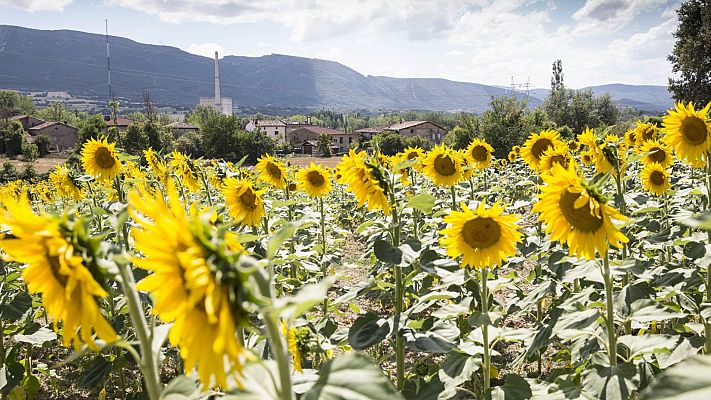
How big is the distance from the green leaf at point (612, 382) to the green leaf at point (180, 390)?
5.75 ft

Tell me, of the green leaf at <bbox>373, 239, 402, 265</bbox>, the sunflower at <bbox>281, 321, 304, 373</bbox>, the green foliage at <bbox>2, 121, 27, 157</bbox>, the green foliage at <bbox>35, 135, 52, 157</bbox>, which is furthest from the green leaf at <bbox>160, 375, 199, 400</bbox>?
the green foliage at <bbox>35, 135, 52, 157</bbox>

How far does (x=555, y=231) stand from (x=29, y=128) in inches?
4335

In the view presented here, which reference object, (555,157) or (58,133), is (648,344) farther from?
(58,133)

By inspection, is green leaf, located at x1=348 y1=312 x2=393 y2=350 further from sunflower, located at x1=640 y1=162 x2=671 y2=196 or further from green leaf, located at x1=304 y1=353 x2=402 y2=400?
sunflower, located at x1=640 y1=162 x2=671 y2=196

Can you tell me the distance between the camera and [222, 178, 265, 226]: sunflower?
402cm

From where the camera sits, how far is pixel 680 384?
687mm

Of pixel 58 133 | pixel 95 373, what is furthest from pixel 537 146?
pixel 58 133

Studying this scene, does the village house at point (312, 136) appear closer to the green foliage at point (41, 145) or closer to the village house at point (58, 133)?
the village house at point (58, 133)

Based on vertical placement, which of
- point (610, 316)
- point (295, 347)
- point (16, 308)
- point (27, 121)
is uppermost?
point (27, 121)

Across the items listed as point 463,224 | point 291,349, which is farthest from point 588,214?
point 291,349

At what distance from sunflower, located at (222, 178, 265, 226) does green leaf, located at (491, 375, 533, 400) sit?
221cm

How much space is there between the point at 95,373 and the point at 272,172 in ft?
9.77

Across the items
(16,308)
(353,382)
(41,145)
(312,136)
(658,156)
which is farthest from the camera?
(312,136)

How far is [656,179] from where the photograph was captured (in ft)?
17.1
